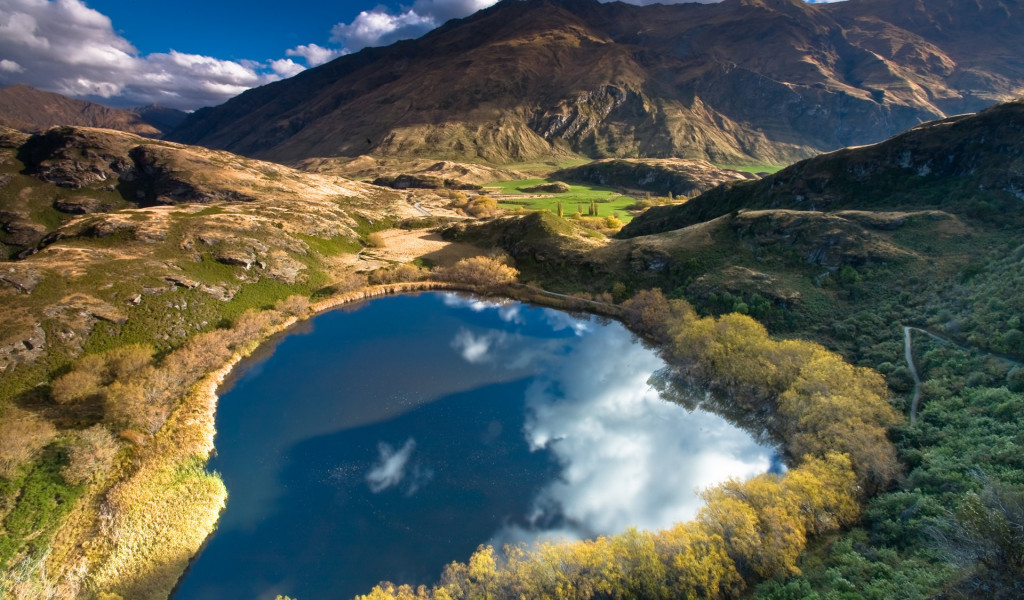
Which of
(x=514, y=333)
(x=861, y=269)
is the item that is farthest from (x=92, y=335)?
(x=861, y=269)

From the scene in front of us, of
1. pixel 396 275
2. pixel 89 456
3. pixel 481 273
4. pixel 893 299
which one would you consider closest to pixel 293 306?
pixel 396 275

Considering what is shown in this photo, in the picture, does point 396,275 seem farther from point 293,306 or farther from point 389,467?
point 389,467

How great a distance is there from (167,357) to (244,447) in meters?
19.3

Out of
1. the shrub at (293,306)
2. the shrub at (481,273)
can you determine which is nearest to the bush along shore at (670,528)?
the shrub at (293,306)

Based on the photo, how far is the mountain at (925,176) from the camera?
64.9 m

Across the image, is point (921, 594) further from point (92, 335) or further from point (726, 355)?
point (92, 335)

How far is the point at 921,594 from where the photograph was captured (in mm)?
21781

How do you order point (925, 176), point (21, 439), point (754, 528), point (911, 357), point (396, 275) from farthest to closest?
point (396, 275) → point (925, 176) → point (911, 357) → point (21, 439) → point (754, 528)

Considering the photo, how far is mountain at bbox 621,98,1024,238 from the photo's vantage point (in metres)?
64.9

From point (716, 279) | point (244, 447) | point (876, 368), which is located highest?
point (716, 279)

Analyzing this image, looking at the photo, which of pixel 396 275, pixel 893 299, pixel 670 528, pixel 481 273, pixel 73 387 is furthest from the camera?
pixel 396 275

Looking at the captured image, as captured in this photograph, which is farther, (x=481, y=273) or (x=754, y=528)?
(x=481, y=273)

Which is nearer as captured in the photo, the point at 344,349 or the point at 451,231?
the point at 344,349

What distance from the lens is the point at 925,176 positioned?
2945 inches
